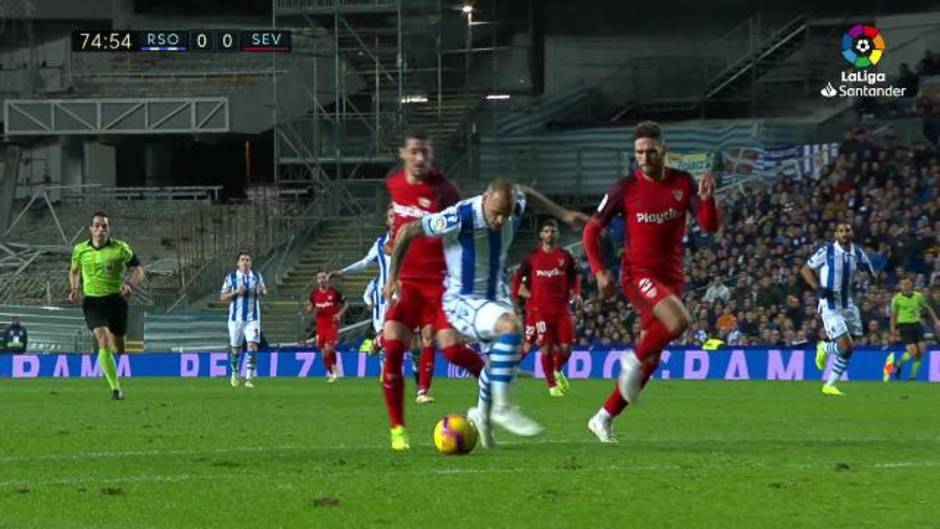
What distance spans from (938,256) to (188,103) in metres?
23.5

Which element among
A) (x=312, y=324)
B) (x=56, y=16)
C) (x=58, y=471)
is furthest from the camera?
(x=56, y=16)

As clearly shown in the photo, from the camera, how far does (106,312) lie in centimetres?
2336

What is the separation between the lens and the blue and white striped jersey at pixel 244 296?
3325 centimetres

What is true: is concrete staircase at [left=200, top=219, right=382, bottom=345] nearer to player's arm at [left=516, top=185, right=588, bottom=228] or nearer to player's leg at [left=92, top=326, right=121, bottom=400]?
player's leg at [left=92, top=326, right=121, bottom=400]

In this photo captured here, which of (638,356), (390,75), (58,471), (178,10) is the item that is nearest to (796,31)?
(390,75)

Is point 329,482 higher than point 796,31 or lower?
lower

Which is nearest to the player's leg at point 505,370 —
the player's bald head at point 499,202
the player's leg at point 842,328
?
the player's bald head at point 499,202

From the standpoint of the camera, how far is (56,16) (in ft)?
193

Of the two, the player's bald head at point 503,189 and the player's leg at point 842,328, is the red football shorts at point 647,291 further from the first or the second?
the player's leg at point 842,328

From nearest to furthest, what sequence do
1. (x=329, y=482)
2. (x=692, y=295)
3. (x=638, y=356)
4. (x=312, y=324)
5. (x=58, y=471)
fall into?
(x=329, y=482) → (x=58, y=471) → (x=638, y=356) → (x=692, y=295) → (x=312, y=324)

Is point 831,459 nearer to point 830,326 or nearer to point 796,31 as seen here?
point 830,326

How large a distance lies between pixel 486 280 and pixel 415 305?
50.1 inches

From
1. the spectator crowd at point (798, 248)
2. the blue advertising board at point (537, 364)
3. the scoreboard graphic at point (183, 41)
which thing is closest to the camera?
the blue advertising board at point (537, 364)

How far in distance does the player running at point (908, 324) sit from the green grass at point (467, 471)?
12129mm
